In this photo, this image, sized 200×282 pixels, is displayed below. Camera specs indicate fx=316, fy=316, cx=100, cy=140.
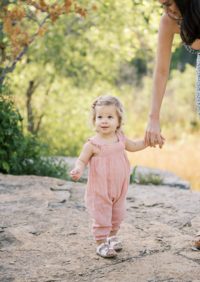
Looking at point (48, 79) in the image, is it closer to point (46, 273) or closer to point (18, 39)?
point (18, 39)

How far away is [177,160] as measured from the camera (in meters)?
7.00

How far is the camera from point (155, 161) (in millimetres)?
6949

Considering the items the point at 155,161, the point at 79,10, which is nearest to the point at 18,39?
the point at 79,10

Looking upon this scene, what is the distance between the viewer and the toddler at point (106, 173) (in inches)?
83.8

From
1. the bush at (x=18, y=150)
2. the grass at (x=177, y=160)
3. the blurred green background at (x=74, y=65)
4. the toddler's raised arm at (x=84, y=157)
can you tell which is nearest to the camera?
the toddler's raised arm at (x=84, y=157)

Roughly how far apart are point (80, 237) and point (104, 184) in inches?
23.1

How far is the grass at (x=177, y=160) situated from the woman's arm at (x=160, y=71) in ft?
11.9

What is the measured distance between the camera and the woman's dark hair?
1800 millimetres

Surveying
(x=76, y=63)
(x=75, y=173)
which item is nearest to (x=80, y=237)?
(x=75, y=173)

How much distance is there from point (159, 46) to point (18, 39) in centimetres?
249

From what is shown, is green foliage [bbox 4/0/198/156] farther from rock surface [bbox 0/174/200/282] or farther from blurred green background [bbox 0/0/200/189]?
rock surface [bbox 0/174/200/282]

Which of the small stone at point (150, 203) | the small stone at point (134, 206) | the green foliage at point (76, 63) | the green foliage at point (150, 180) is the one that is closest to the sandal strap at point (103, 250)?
the small stone at point (134, 206)

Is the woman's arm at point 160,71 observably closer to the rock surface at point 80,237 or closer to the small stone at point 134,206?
the rock surface at point 80,237

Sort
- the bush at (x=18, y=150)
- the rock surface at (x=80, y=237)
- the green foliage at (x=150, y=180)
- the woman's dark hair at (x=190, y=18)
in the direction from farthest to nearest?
the green foliage at (x=150, y=180) < the bush at (x=18, y=150) < the rock surface at (x=80, y=237) < the woman's dark hair at (x=190, y=18)
